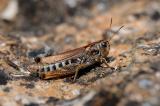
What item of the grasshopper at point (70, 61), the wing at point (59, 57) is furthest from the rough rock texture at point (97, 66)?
the wing at point (59, 57)

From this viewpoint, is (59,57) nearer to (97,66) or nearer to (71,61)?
(71,61)

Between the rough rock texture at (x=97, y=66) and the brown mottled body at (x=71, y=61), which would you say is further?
the brown mottled body at (x=71, y=61)

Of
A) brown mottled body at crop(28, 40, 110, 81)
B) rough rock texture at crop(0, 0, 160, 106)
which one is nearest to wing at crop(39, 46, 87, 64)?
brown mottled body at crop(28, 40, 110, 81)

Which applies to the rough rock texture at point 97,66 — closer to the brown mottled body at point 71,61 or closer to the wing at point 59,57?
the brown mottled body at point 71,61

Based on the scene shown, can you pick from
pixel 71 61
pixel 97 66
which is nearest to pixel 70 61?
pixel 71 61

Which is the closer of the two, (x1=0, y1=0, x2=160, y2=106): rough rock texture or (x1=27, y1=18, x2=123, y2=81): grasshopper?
(x1=0, y1=0, x2=160, y2=106): rough rock texture

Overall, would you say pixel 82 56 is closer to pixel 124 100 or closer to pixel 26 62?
pixel 26 62

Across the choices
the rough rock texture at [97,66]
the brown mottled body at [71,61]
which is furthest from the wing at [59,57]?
the rough rock texture at [97,66]

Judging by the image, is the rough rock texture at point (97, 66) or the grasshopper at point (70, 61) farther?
the grasshopper at point (70, 61)

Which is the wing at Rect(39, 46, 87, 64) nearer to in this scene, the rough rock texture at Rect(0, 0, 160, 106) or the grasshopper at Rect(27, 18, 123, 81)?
the grasshopper at Rect(27, 18, 123, 81)
